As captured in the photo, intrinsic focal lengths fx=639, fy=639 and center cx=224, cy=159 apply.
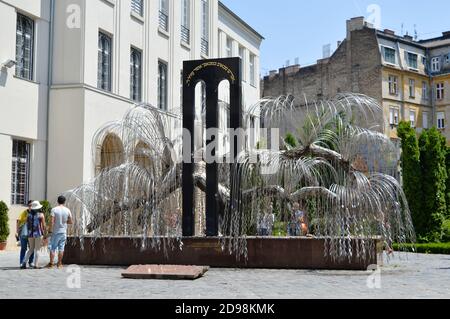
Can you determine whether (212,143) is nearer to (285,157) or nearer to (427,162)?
(285,157)

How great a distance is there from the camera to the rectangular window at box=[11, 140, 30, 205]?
894 inches

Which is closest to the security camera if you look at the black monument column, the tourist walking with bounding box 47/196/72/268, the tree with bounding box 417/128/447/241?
the black monument column

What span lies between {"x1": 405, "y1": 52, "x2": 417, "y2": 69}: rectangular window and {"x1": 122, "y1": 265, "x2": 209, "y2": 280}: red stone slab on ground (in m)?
51.5

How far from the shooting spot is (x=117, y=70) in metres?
27.2

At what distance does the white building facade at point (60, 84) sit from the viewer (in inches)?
880

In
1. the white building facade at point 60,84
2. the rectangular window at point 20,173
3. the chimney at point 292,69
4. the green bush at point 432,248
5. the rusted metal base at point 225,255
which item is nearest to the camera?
the rusted metal base at point 225,255

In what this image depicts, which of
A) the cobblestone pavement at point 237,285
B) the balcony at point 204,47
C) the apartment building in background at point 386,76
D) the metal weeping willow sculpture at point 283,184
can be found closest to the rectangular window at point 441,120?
the apartment building in background at point 386,76

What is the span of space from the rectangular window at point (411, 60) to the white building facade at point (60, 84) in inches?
1469

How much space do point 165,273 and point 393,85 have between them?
48.9 metres

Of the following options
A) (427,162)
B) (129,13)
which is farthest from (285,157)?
(129,13)

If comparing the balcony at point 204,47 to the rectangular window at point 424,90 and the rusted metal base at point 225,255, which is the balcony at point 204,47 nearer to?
the rusted metal base at point 225,255

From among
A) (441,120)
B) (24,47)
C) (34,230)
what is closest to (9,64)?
(24,47)
